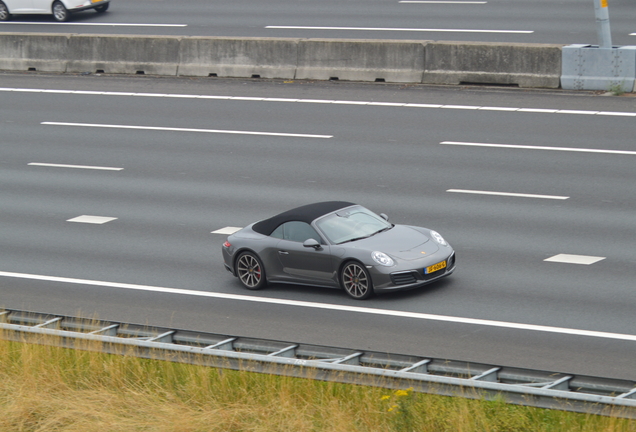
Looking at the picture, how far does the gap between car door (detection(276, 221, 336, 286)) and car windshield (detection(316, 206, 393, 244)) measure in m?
0.20

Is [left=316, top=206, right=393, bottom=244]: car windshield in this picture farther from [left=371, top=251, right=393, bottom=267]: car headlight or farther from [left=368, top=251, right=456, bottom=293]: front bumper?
[left=368, top=251, right=456, bottom=293]: front bumper

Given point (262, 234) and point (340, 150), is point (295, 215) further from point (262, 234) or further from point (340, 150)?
point (340, 150)

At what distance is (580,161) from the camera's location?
18484 mm

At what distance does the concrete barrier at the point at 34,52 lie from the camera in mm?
29500

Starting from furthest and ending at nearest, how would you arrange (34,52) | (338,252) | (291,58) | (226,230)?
(34,52) < (291,58) < (226,230) < (338,252)

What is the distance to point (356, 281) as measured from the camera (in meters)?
12.9

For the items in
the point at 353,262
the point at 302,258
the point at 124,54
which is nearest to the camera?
the point at 353,262

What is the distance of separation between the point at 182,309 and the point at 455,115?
36.1ft

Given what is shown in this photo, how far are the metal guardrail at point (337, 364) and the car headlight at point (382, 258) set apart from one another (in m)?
3.07

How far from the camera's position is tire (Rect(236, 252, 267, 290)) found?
1375 centimetres

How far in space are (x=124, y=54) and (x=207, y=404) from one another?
69.4ft

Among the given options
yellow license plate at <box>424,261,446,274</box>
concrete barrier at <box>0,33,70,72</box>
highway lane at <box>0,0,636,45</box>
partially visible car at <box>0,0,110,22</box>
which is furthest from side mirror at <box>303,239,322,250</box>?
partially visible car at <box>0,0,110,22</box>

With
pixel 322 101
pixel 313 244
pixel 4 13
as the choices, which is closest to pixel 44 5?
pixel 4 13

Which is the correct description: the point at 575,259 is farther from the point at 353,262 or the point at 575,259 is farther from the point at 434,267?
the point at 353,262
